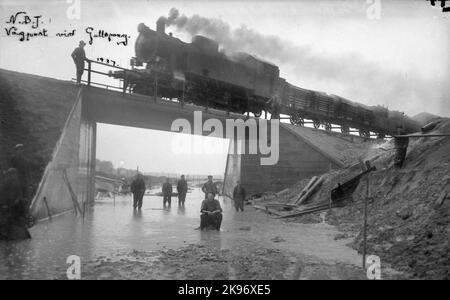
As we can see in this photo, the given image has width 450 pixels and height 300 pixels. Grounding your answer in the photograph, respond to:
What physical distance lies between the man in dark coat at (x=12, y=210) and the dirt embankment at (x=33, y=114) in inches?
41.7

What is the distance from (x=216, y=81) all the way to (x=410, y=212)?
12.0 metres

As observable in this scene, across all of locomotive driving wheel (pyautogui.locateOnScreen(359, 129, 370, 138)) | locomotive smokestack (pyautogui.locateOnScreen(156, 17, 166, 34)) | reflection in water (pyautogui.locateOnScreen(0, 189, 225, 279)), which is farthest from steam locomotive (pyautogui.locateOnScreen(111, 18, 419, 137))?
reflection in water (pyautogui.locateOnScreen(0, 189, 225, 279))

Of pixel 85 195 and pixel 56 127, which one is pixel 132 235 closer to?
pixel 56 127

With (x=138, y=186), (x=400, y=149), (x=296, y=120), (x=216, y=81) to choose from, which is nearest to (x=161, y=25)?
(x=216, y=81)

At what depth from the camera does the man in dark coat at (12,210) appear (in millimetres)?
7480

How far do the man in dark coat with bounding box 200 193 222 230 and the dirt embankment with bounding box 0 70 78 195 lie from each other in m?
4.35

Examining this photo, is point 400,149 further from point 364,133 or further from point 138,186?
point 364,133

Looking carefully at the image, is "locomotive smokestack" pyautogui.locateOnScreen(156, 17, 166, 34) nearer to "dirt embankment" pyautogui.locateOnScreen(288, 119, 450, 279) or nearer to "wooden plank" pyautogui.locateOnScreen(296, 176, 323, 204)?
"wooden plank" pyautogui.locateOnScreen(296, 176, 323, 204)

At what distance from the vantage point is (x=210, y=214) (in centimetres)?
970

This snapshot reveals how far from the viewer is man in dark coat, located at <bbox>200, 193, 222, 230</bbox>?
970cm

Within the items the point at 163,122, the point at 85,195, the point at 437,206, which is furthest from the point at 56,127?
the point at 437,206

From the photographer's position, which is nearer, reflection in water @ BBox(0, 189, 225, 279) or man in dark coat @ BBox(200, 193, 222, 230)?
reflection in water @ BBox(0, 189, 225, 279)

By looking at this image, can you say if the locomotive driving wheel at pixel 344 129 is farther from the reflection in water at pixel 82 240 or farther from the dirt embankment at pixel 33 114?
the dirt embankment at pixel 33 114
